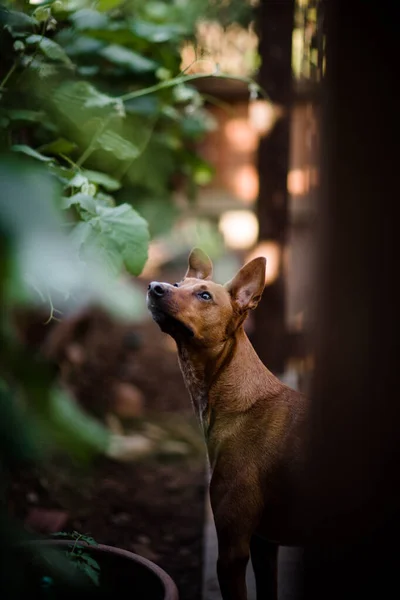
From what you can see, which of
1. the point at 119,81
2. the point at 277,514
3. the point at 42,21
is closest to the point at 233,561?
the point at 277,514

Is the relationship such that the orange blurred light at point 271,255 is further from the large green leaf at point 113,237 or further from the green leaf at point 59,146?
the large green leaf at point 113,237

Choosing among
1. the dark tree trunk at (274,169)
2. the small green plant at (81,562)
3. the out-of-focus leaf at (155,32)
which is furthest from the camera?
the dark tree trunk at (274,169)

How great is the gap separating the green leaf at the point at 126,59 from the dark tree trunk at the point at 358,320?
2293mm

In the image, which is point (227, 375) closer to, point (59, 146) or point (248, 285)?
point (248, 285)

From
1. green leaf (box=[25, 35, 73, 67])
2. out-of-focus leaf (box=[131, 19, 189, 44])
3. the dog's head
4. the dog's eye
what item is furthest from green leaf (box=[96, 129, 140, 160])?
out-of-focus leaf (box=[131, 19, 189, 44])

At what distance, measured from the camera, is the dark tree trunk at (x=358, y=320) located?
1.38 m

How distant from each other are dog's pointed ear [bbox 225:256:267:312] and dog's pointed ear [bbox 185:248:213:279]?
18 centimetres

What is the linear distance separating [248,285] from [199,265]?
24 cm

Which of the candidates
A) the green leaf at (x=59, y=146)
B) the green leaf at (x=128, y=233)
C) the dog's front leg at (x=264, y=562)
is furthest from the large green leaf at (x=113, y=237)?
the dog's front leg at (x=264, y=562)

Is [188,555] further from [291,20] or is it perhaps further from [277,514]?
[291,20]

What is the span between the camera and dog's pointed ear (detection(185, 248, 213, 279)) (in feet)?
7.66

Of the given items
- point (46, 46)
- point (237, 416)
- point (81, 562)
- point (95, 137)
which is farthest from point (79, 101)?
point (81, 562)

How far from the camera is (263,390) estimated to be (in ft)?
6.97

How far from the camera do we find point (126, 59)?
359cm
